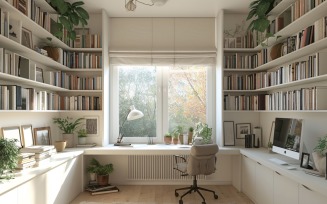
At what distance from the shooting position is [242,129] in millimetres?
4414

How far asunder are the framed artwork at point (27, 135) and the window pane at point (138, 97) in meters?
1.63

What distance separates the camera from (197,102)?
4.63m

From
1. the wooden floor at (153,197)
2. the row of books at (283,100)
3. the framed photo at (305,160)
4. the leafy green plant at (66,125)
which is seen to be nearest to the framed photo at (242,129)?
the row of books at (283,100)

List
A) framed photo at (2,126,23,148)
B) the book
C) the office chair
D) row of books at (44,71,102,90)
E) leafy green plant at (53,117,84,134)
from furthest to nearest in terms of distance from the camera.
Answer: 1. row of books at (44,71,102,90)
2. leafy green plant at (53,117,84,134)
3. the book
4. the office chair
5. framed photo at (2,126,23,148)

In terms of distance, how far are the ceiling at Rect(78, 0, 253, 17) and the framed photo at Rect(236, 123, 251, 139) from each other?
1949 mm

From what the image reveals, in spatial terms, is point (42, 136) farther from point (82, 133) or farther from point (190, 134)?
point (190, 134)

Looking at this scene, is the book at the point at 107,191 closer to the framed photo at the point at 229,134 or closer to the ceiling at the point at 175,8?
the framed photo at the point at 229,134

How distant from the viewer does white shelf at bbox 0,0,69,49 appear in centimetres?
257

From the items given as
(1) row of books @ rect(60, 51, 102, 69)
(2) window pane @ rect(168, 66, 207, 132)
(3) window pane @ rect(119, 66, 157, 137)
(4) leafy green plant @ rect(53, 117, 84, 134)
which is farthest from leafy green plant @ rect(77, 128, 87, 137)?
(2) window pane @ rect(168, 66, 207, 132)

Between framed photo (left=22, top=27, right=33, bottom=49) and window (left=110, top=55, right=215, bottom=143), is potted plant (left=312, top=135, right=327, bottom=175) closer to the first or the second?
window (left=110, top=55, right=215, bottom=143)

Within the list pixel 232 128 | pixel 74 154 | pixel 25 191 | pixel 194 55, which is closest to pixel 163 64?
pixel 194 55

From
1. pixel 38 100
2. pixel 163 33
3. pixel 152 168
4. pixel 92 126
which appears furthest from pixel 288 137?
pixel 38 100

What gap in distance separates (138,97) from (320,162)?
304 centimetres

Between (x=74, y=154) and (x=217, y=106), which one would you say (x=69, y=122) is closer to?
(x=74, y=154)
